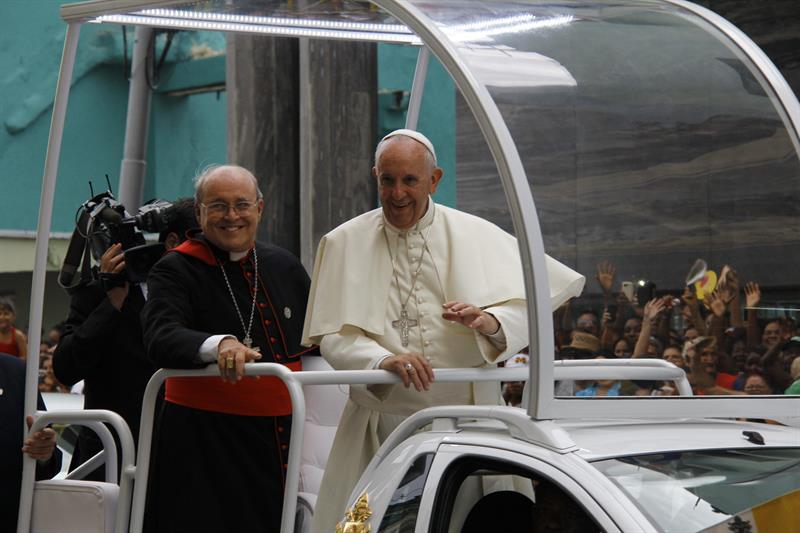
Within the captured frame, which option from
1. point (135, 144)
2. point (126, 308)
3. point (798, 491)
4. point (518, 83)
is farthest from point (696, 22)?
point (135, 144)

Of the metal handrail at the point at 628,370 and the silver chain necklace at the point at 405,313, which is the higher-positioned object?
the silver chain necklace at the point at 405,313

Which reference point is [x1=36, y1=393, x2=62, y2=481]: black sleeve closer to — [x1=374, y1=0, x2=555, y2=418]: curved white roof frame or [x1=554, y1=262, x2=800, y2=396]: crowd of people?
[x1=554, y1=262, x2=800, y2=396]: crowd of people

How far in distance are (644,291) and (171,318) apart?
170 cm

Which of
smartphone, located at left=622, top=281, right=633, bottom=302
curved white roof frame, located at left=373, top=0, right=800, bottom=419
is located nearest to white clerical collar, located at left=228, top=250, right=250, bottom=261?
curved white roof frame, located at left=373, top=0, right=800, bottom=419

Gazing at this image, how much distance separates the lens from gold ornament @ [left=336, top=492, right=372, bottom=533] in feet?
12.9

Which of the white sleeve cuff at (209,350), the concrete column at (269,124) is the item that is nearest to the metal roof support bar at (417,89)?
the white sleeve cuff at (209,350)

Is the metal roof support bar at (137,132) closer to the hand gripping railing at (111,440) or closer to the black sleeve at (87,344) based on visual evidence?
the black sleeve at (87,344)

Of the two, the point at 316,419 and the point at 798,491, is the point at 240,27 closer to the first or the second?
the point at 316,419

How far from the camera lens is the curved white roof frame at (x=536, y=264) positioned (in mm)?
3768

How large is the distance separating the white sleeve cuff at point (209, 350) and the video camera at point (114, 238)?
116cm

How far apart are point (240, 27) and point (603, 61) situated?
2433 millimetres

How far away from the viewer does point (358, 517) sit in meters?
3.96

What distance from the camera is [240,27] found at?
6258mm

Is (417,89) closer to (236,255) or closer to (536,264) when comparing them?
(236,255)
